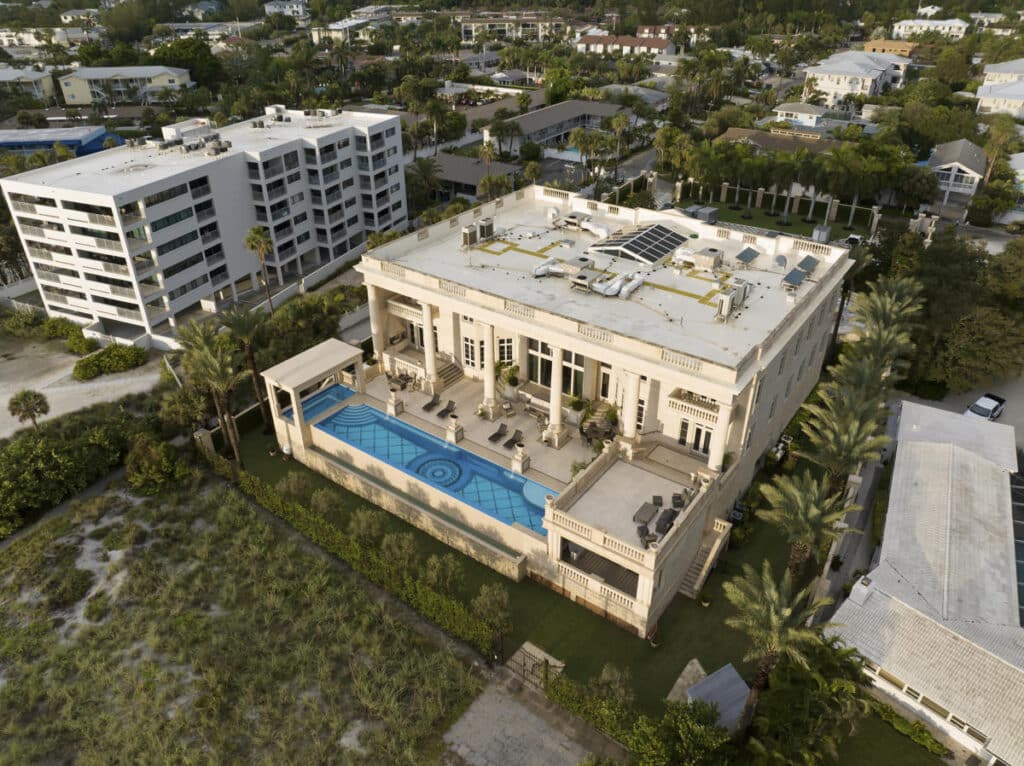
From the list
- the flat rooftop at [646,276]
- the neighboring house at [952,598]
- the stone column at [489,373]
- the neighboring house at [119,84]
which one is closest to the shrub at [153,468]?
the flat rooftop at [646,276]

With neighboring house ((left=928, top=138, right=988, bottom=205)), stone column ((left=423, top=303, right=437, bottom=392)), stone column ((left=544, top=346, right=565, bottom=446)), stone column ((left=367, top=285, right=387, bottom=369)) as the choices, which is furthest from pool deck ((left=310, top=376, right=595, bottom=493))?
neighboring house ((left=928, top=138, right=988, bottom=205))

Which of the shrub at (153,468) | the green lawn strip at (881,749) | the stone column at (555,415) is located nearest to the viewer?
the green lawn strip at (881,749)

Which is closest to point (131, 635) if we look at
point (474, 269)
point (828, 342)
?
point (474, 269)

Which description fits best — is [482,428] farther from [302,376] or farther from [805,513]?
[805,513]

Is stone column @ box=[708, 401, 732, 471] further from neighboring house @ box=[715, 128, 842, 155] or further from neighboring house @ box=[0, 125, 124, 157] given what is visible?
neighboring house @ box=[0, 125, 124, 157]

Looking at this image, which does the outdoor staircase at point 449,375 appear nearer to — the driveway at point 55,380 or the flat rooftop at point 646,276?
the flat rooftop at point 646,276

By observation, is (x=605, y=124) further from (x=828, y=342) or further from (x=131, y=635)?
(x=131, y=635)
